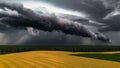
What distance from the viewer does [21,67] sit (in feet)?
65.3

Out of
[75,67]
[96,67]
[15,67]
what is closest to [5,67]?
[15,67]

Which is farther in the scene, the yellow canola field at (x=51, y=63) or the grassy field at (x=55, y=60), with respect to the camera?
the grassy field at (x=55, y=60)

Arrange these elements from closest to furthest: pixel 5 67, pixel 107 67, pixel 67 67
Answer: pixel 5 67, pixel 67 67, pixel 107 67

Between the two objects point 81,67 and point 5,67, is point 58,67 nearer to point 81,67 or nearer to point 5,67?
point 81,67

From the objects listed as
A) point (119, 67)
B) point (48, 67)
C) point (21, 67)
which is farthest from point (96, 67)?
point (21, 67)

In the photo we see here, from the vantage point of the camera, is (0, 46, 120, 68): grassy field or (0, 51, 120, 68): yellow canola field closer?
(0, 51, 120, 68): yellow canola field

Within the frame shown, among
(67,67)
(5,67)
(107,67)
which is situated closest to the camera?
(5,67)

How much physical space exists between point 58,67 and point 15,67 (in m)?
3.18

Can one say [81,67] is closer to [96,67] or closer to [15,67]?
[96,67]

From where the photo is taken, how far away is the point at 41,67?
20328 mm

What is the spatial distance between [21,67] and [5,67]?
116cm

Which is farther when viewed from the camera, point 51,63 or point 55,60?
point 55,60

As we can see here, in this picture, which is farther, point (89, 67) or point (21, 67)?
point (89, 67)

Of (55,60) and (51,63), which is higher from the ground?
(55,60)
